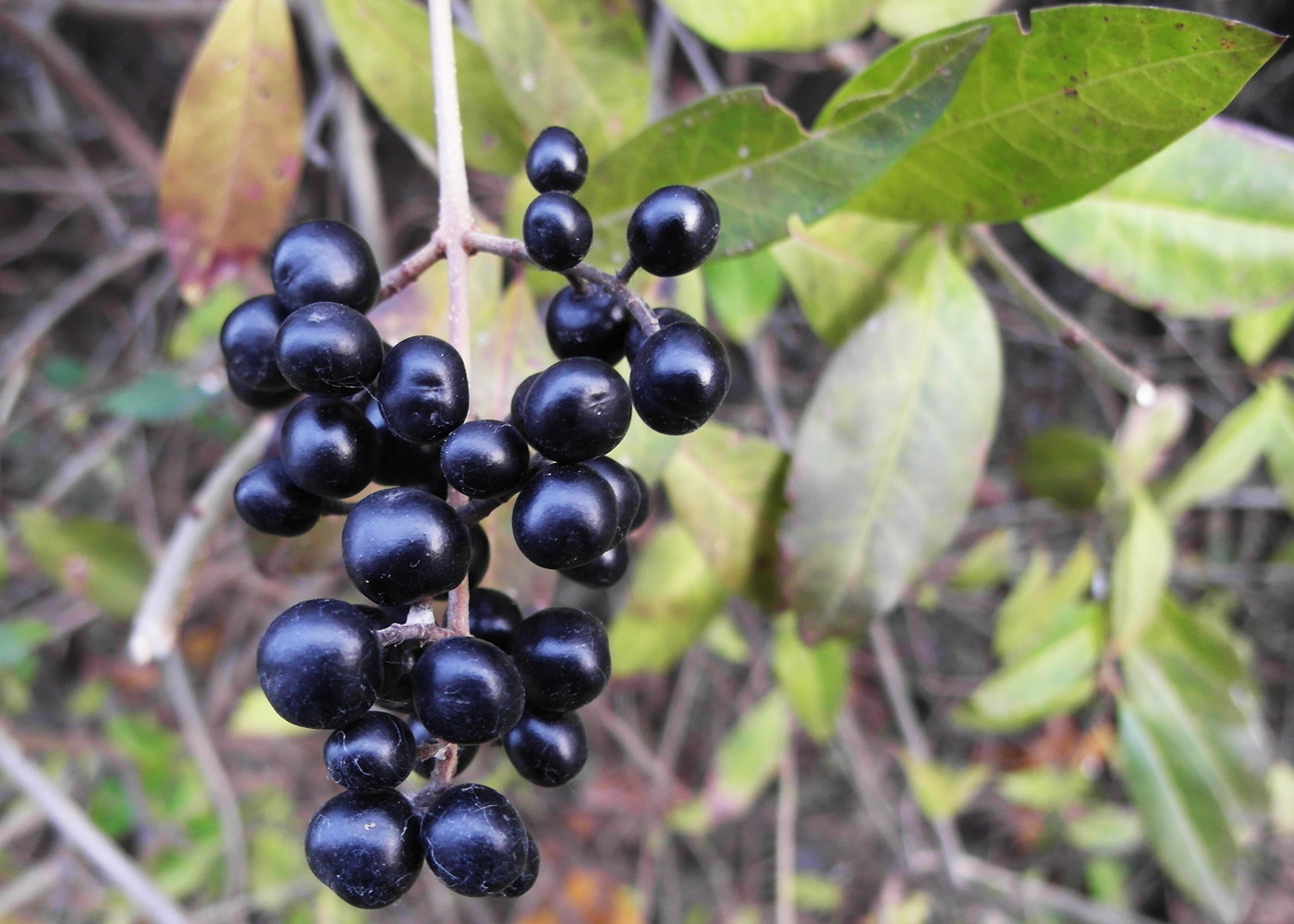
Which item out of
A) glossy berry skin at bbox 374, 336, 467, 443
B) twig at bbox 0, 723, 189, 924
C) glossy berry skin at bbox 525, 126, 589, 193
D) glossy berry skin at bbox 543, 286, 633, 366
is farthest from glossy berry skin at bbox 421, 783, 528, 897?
twig at bbox 0, 723, 189, 924

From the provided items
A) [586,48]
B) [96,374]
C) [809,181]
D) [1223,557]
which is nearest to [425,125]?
[586,48]

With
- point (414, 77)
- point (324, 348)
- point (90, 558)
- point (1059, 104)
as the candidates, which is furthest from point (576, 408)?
point (90, 558)

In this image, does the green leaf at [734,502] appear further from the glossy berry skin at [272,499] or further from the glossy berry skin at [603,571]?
the glossy berry skin at [272,499]

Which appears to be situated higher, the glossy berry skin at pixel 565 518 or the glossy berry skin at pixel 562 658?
the glossy berry skin at pixel 565 518

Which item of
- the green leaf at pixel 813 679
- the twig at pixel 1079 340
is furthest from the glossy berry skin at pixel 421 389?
the green leaf at pixel 813 679

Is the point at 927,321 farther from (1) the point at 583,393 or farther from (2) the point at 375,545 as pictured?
(2) the point at 375,545

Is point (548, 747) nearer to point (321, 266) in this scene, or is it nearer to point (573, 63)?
point (321, 266)
